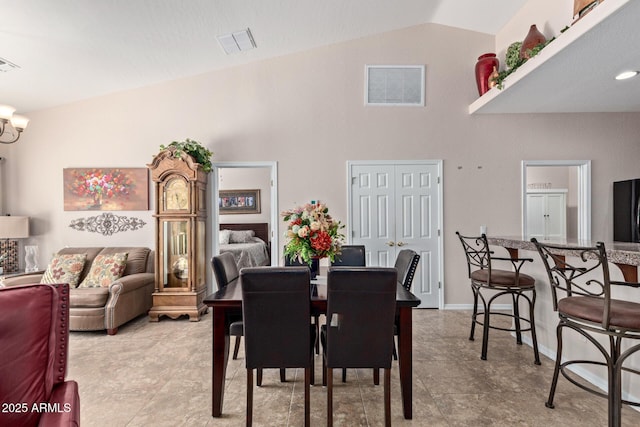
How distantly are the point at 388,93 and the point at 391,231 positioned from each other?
6.14 feet

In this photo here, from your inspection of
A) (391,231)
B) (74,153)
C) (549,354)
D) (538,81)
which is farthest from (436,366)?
(74,153)

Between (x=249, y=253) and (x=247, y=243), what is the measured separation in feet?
2.73

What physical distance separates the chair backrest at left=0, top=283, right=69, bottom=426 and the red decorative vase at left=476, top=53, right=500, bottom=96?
458cm

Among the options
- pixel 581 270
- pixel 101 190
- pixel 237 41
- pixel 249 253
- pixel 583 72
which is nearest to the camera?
pixel 581 270

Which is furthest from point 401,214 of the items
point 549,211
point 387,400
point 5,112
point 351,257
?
point 5,112

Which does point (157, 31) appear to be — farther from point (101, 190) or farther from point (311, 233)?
point (311, 233)

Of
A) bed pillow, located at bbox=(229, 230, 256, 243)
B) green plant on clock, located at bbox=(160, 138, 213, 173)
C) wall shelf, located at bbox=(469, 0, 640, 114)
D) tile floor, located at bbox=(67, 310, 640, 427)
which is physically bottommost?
tile floor, located at bbox=(67, 310, 640, 427)

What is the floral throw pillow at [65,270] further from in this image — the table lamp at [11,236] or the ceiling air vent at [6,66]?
the ceiling air vent at [6,66]

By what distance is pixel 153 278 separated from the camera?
4.02m

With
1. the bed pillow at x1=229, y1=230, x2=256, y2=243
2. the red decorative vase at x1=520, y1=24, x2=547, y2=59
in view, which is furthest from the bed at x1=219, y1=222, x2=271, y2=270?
the red decorative vase at x1=520, y1=24, x2=547, y2=59

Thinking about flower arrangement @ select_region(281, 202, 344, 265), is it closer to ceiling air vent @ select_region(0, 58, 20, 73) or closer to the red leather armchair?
the red leather armchair

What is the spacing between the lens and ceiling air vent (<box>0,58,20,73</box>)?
318cm

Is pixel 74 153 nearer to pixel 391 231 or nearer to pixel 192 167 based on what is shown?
pixel 192 167

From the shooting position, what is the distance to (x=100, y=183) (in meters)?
4.27
